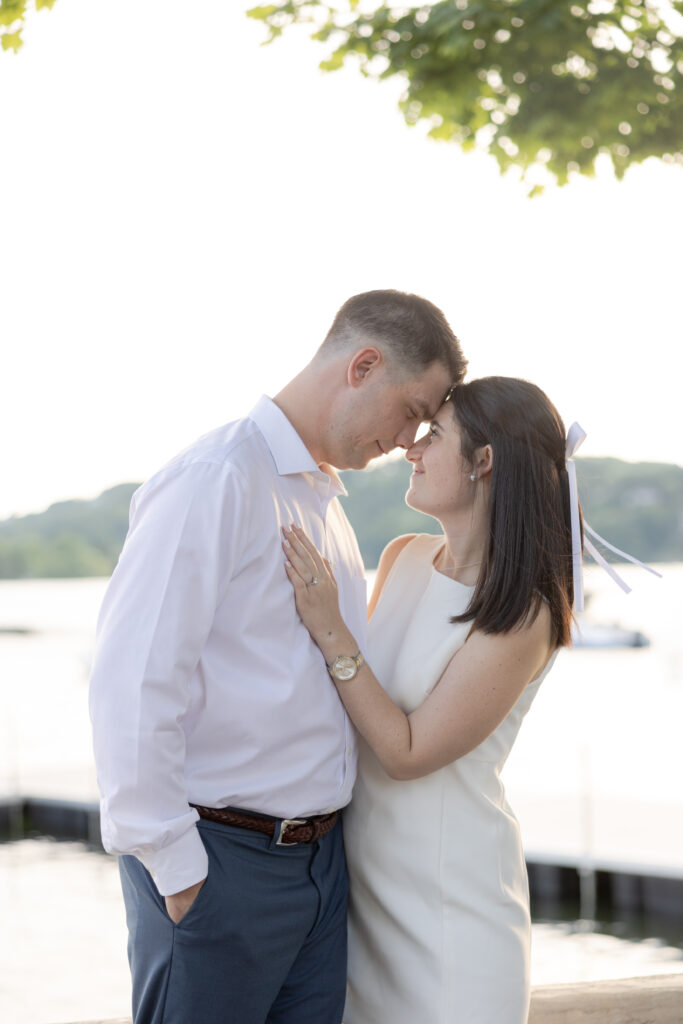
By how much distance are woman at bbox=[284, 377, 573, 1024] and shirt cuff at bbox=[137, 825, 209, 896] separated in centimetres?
40

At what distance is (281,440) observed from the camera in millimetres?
2162

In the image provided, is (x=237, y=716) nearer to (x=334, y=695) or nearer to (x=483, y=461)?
(x=334, y=695)

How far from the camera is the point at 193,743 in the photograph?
6.51 ft

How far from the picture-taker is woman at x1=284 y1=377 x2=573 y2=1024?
7.11 ft

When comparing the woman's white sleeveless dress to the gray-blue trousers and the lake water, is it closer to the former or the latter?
the gray-blue trousers

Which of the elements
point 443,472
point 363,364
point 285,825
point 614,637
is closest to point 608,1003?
point 285,825

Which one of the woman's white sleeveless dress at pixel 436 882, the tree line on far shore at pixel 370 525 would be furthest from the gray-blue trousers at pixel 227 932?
the tree line on far shore at pixel 370 525

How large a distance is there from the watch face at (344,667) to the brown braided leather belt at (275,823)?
0.27m

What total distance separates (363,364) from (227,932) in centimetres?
108

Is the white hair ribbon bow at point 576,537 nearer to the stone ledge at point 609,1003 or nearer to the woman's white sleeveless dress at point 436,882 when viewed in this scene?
the woman's white sleeveless dress at point 436,882

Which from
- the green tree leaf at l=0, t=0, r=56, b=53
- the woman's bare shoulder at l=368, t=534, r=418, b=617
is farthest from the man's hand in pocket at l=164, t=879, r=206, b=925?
the green tree leaf at l=0, t=0, r=56, b=53

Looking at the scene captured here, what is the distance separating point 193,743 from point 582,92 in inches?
113

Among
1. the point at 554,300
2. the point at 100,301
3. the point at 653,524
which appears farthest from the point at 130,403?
the point at 554,300

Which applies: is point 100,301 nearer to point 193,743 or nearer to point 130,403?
point 130,403
